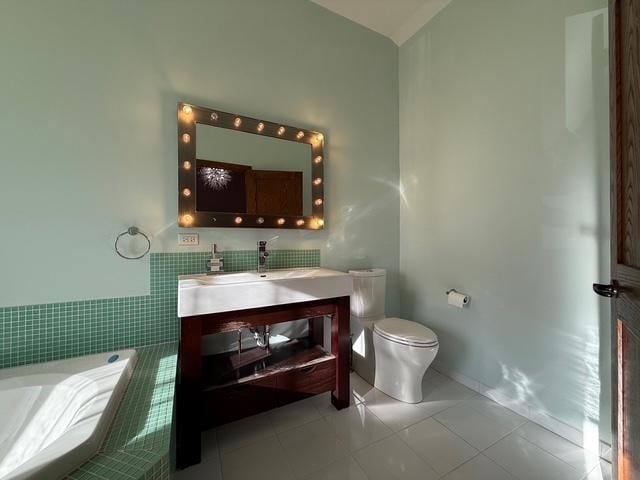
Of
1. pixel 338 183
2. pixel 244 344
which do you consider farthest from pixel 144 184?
pixel 338 183

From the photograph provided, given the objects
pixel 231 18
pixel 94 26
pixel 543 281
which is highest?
pixel 231 18

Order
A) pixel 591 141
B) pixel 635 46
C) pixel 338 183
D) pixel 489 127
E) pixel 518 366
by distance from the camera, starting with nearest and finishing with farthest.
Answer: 1. pixel 635 46
2. pixel 591 141
3. pixel 518 366
4. pixel 489 127
5. pixel 338 183

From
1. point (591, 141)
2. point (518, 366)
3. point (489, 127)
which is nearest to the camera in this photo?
point (591, 141)

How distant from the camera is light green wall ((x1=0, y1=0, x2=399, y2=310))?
49.3 inches

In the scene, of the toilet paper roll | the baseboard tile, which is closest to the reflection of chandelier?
the toilet paper roll

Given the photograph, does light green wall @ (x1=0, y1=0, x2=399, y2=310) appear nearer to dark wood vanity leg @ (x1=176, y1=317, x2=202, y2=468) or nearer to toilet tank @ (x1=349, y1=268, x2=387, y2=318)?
toilet tank @ (x1=349, y1=268, x2=387, y2=318)

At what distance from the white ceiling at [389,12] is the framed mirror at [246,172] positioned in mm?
1060

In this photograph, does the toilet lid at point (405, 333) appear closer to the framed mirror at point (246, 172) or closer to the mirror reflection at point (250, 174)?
the framed mirror at point (246, 172)

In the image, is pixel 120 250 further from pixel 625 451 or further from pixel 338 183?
pixel 625 451

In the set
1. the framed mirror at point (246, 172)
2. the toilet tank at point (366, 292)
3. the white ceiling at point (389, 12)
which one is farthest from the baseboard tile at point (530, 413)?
the white ceiling at point (389, 12)

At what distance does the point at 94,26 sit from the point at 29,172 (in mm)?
866

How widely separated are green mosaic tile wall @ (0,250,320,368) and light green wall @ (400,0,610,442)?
1632 millimetres

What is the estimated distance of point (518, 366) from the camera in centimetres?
156

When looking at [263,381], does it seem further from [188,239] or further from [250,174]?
[250,174]
